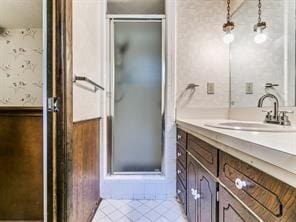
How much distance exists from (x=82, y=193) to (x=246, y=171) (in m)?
1.22

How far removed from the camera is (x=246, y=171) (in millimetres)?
822

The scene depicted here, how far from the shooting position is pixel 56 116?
1.25 m

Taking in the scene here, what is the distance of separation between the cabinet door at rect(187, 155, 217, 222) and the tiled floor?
0.32m

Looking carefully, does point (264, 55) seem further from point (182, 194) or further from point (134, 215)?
point (134, 215)

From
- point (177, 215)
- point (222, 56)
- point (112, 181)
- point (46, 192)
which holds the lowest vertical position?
point (177, 215)

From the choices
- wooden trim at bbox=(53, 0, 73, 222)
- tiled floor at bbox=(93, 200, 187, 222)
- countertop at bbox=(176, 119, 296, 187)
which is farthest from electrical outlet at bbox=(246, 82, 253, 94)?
wooden trim at bbox=(53, 0, 73, 222)

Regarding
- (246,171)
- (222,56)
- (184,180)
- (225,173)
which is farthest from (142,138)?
(246,171)

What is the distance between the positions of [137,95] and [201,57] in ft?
2.45

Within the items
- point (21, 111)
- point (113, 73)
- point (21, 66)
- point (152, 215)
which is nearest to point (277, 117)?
point (152, 215)

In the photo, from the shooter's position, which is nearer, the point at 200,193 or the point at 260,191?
the point at 260,191

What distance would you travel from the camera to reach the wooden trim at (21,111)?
6.03 ft

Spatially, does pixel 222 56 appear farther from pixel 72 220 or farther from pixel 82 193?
pixel 72 220

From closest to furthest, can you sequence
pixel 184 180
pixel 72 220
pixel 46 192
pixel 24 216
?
pixel 46 192 < pixel 72 220 < pixel 24 216 < pixel 184 180

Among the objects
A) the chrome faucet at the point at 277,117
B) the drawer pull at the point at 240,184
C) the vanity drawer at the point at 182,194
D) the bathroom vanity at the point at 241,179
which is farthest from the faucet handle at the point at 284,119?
the vanity drawer at the point at 182,194
